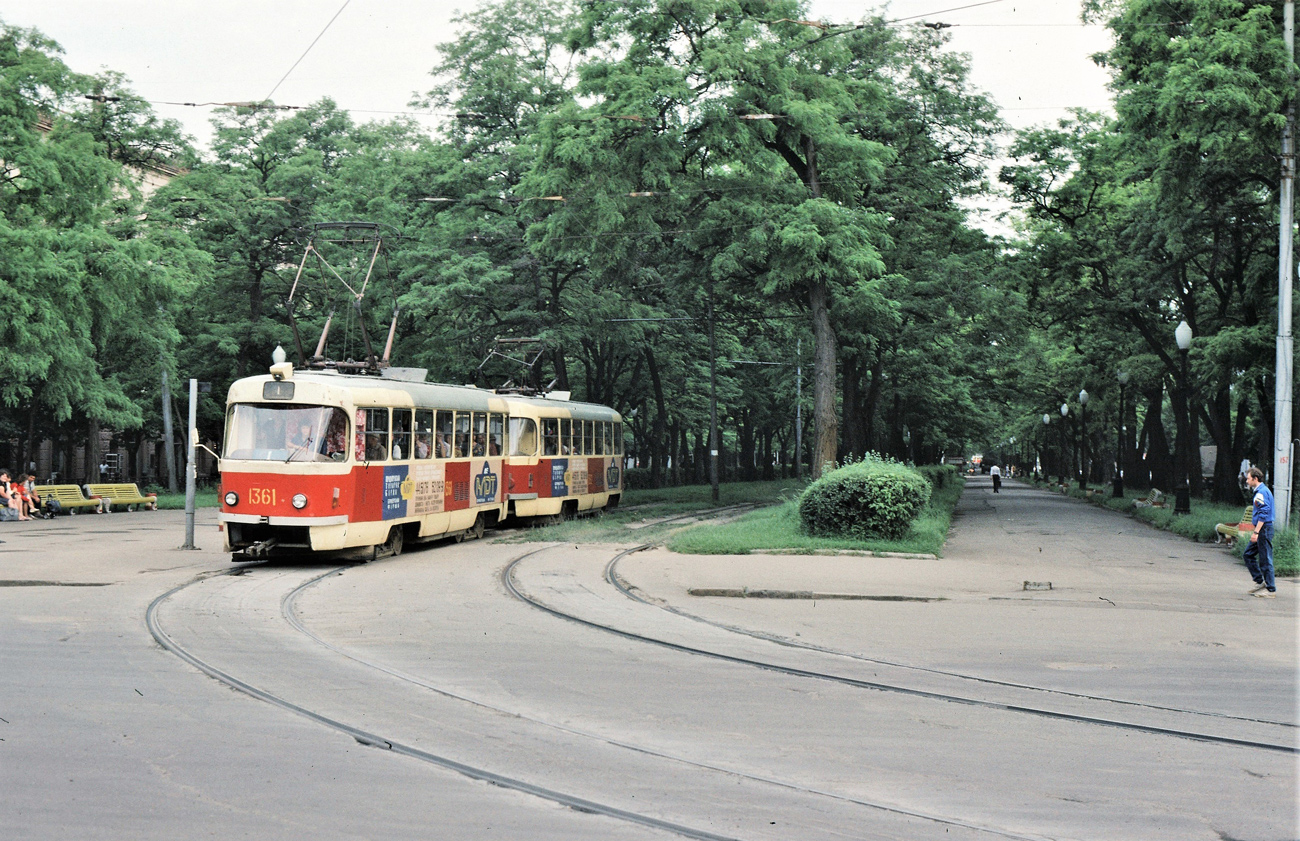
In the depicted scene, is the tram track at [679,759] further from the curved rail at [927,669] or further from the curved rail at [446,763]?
the curved rail at [927,669]

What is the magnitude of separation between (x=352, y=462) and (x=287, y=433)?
1.05 m

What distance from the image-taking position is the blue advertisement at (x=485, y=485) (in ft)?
80.5

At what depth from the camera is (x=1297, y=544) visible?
1991cm

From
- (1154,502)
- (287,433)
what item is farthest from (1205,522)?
(287,433)

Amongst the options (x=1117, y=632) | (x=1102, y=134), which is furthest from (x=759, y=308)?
(x=1117, y=632)

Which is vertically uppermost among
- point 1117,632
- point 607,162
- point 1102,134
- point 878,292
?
point 1102,134

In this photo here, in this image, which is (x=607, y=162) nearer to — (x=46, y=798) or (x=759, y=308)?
(x=759, y=308)

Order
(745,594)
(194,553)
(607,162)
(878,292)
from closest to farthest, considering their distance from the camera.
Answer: (745,594), (194,553), (607,162), (878,292)

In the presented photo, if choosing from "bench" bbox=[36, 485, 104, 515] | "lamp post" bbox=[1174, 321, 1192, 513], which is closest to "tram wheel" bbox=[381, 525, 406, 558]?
"lamp post" bbox=[1174, 321, 1192, 513]

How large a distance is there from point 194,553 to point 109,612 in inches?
329

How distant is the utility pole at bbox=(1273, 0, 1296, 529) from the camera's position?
20.5 metres

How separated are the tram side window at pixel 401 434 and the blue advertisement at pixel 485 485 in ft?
12.3

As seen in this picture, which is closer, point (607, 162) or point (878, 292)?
point (607, 162)

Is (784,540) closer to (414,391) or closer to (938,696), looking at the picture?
(414,391)
